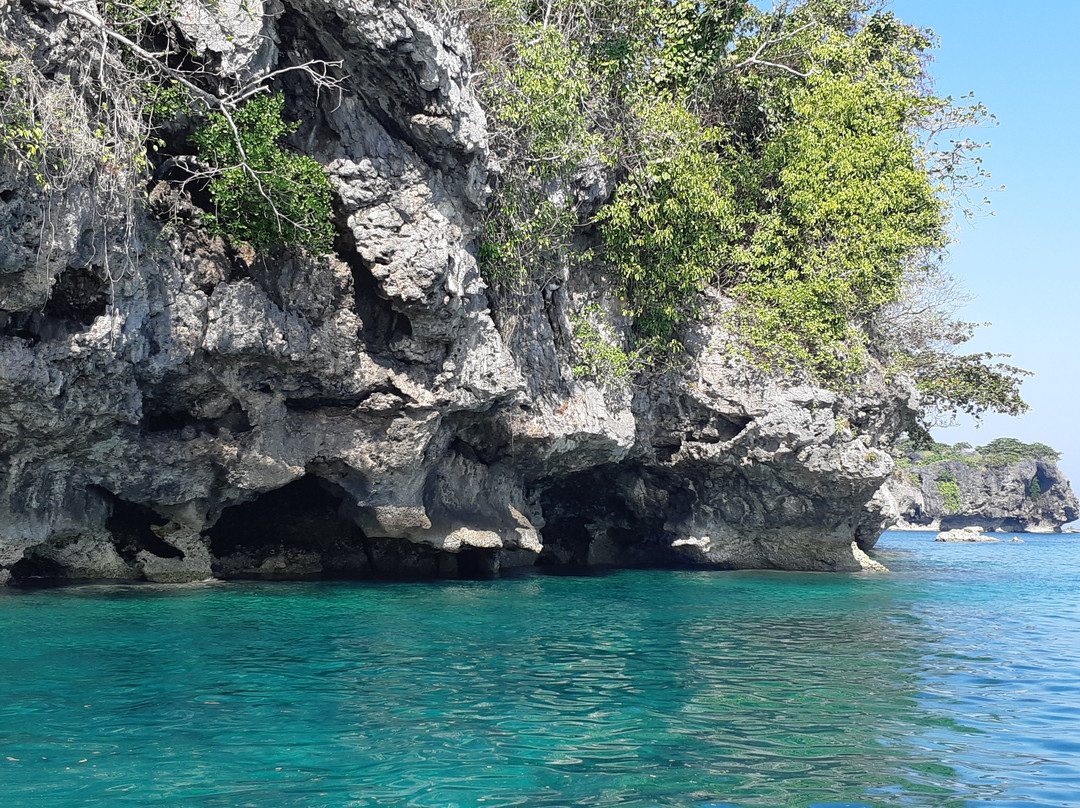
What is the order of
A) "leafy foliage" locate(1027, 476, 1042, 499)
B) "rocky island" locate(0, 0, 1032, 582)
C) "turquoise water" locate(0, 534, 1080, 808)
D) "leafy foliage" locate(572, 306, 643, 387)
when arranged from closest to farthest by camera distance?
"turquoise water" locate(0, 534, 1080, 808), "rocky island" locate(0, 0, 1032, 582), "leafy foliage" locate(572, 306, 643, 387), "leafy foliage" locate(1027, 476, 1042, 499)

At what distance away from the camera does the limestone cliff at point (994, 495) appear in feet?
284

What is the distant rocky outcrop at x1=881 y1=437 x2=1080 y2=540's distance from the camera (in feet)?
284

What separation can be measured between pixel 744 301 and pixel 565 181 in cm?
630

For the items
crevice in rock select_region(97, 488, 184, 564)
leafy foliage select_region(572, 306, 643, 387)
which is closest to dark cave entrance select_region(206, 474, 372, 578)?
crevice in rock select_region(97, 488, 184, 564)

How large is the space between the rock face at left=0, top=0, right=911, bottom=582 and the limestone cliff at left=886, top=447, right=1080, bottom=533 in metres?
70.1

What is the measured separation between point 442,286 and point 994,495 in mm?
84266

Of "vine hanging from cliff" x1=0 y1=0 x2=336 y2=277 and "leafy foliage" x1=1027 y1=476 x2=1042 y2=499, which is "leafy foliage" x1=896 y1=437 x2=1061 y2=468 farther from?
"vine hanging from cliff" x1=0 y1=0 x2=336 y2=277

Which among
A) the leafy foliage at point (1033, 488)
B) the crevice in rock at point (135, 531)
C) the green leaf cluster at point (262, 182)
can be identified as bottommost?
the crevice in rock at point (135, 531)

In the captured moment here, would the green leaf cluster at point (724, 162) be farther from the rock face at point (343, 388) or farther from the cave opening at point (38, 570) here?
the cave opening at point (38, 570)

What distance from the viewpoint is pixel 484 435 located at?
20516 mm

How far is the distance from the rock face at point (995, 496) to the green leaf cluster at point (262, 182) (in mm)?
80121

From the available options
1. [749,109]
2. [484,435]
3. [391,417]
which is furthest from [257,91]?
[749,109]

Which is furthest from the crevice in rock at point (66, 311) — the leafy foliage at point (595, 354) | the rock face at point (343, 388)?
the leafy foliage at point (595, 354)

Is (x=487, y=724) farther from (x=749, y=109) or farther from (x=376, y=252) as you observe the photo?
(x=749, y=109)
